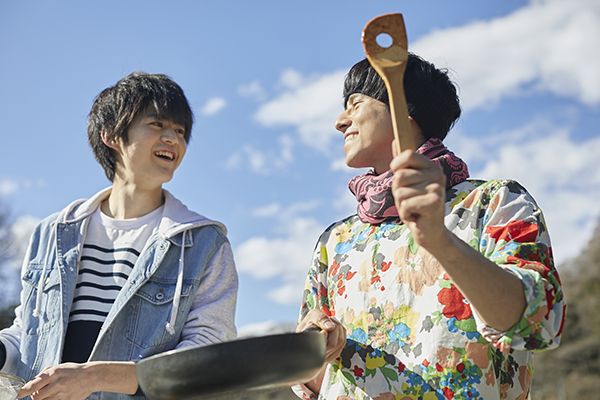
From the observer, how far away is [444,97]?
225cm

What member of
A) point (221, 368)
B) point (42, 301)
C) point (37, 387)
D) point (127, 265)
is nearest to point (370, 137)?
point (221, 368)

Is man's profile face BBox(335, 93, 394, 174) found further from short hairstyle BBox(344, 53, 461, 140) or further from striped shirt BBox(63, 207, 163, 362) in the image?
striped shirt BBox(63, 207, 163, 362)

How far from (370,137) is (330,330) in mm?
753

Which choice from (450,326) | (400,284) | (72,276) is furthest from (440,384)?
(72,276)

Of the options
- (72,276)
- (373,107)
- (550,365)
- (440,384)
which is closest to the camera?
(440,384)

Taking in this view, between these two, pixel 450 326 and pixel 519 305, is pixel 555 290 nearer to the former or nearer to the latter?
pixel 519 305

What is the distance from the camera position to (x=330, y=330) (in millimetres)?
1737

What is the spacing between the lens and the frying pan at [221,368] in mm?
1278

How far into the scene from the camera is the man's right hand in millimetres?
1730

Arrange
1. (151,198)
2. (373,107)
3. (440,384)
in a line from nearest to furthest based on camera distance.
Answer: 1. (440,384)
2. (373,107)
3. (151,198)

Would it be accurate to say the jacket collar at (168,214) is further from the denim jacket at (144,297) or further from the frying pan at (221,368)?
the frying pan at (221,368)

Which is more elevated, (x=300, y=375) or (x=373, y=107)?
(x=373, y=107)

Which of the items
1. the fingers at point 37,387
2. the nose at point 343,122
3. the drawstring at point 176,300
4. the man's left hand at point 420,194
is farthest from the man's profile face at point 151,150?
the man's left hand at point 420,194

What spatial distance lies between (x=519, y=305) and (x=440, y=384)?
420 mm
